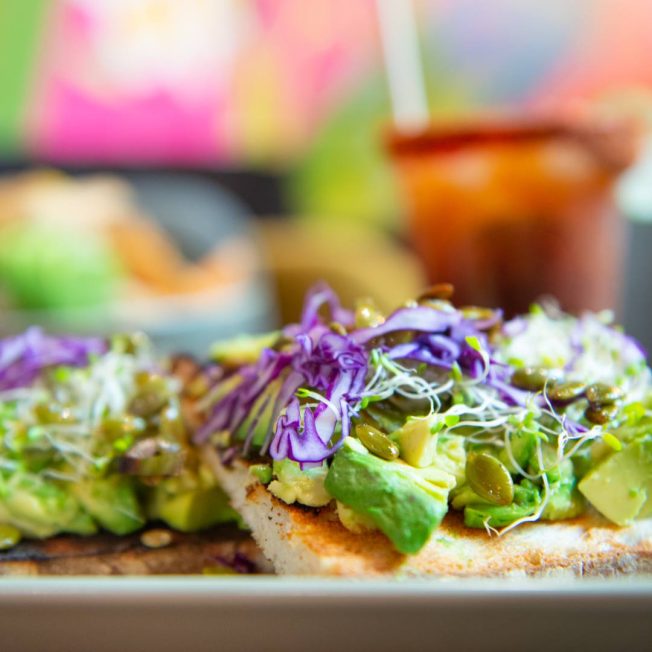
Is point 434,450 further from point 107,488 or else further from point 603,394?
point 107,488

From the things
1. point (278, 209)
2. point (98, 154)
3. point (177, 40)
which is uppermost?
point (177, 40)

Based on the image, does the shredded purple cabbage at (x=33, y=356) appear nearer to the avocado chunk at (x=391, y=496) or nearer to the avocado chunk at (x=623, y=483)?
the avocado chunk at (x=391, y=496)

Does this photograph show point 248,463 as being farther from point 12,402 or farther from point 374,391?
point 12,402

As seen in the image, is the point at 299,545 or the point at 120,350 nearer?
the point at 299,545

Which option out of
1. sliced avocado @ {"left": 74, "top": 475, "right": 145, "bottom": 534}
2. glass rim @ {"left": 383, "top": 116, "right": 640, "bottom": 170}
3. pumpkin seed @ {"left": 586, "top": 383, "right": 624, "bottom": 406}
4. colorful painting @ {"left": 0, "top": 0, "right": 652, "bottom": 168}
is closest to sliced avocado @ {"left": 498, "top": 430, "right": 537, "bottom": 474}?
pumpkin seed @ {"left": 586, "top": 383, "right": 624, "bottom": 406}

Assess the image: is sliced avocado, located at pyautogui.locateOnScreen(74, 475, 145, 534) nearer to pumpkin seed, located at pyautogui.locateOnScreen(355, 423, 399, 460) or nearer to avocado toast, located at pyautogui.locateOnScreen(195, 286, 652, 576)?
avocado toast, located at pyautogui.locateOnScreen(195, 286, 652, 576)

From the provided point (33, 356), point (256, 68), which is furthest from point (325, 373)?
point (256, 68)

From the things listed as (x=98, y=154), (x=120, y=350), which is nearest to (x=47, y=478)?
(x=120, y=350)
